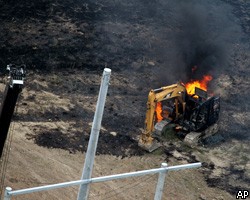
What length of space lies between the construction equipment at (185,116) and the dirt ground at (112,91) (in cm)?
57

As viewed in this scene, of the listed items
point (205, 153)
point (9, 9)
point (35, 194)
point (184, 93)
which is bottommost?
point (35, 194)

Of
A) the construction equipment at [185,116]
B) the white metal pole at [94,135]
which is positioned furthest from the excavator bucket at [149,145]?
the white metal pole at [94,135]

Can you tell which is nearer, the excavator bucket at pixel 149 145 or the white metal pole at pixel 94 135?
the white metal pole at pixel 94 135

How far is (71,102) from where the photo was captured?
28.4 meters

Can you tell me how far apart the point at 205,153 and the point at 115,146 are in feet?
13.9

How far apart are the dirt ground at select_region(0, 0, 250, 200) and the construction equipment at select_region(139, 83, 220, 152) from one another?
0.57 metres

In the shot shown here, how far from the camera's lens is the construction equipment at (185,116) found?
26.4m

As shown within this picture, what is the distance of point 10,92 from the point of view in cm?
1756

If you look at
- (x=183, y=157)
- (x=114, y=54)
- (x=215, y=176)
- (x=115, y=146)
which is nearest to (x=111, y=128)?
(x=115, y=146)

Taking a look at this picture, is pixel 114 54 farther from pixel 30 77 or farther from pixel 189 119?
pixel 189 119

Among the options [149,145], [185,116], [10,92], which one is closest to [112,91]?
[185,116]

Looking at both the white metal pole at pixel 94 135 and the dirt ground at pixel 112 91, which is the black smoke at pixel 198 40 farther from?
the white metal pole at pixel 94 135

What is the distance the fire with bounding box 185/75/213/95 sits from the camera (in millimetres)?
30000

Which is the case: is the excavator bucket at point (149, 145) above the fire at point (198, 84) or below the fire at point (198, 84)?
below
